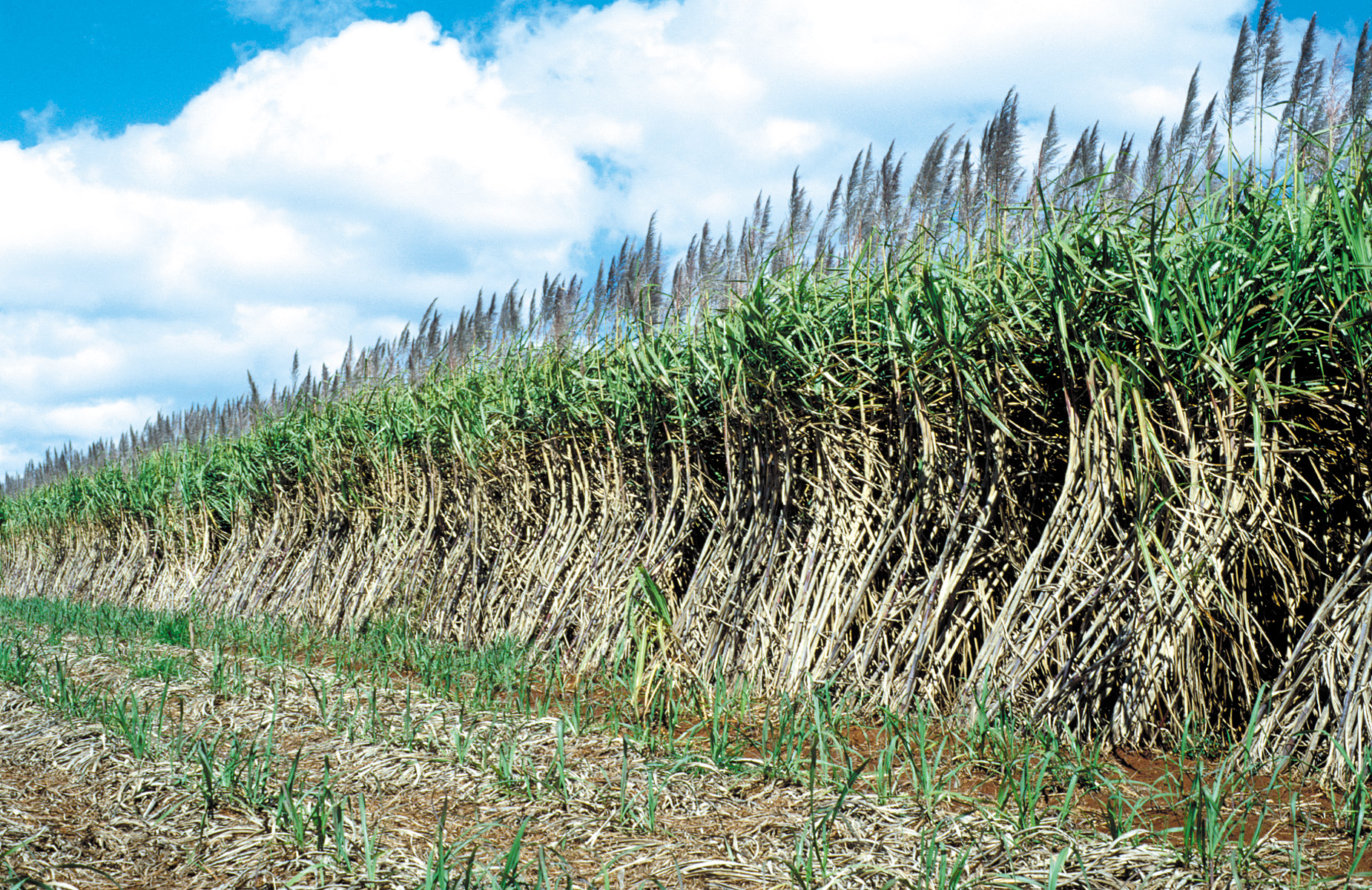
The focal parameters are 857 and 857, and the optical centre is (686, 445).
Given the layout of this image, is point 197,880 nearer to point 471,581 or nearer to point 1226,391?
point 1226,391

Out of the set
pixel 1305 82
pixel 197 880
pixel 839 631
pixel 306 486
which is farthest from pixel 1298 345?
pixel 306 486

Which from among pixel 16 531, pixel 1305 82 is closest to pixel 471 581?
pixel 1305 82

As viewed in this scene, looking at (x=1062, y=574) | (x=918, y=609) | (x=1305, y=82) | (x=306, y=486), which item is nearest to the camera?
(x=1062, y=574)

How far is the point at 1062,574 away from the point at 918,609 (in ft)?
1.74

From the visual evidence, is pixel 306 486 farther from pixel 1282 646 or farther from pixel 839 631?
pixel 1282 646

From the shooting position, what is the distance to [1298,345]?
2463 mm

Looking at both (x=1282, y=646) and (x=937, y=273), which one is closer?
(x=1282, y=646)

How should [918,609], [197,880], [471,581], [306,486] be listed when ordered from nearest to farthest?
[197,880] → [918,609] → [471,581] → [306,486]

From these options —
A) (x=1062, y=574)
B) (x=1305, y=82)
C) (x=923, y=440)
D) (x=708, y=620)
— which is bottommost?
(x=708, y=620)

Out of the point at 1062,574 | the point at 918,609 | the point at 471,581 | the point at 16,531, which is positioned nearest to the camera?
the point at 1062,574

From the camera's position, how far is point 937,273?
340cm

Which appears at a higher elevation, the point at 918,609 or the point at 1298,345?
the point at 1298,345

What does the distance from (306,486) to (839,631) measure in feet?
18.8

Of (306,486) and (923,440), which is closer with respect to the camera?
(923,440)
